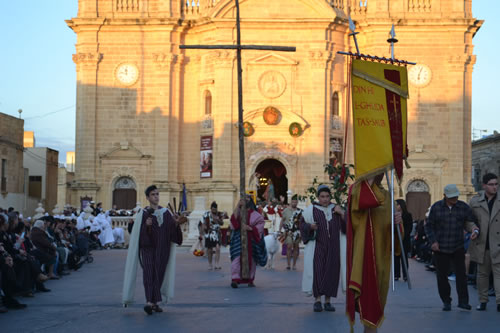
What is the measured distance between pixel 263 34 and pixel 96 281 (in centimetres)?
2423

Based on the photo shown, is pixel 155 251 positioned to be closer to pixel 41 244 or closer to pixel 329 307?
pixel 329 307

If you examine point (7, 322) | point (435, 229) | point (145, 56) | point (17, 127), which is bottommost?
point (7, 322)

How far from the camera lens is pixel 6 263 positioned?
12.6 metres

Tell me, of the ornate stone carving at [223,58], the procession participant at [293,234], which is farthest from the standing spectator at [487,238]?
the ornate stone carving at [223,58]

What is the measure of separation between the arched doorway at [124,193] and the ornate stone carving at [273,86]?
791 cm

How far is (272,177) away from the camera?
42312 mm

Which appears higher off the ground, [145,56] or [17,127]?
[145,56]

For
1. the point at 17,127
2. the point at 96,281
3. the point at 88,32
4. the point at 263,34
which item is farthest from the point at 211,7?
the point at 96,281

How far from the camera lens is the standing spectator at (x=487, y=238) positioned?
1205 cm

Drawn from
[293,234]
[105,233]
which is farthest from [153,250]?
[105,233]

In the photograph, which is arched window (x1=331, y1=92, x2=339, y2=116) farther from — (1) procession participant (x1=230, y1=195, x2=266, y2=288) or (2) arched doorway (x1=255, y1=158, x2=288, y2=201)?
(1) procession participant (x1=230, y1=195, x2=266, y2=288)

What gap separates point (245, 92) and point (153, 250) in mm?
28407

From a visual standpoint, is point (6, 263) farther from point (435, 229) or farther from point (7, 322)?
point (435, 229)

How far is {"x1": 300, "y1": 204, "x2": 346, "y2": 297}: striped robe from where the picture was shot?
11992 mm
